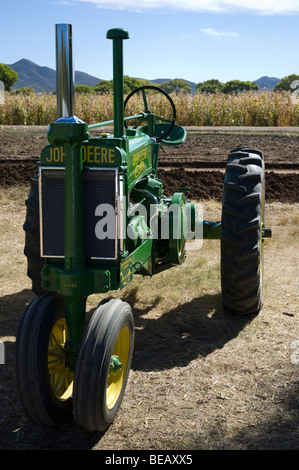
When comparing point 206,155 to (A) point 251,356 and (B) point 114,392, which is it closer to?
(A) point 251,356

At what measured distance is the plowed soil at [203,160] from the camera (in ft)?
32.7

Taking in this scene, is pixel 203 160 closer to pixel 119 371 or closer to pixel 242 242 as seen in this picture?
pixel 242 242

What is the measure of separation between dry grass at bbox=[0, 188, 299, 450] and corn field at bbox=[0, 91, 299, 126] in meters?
14.7

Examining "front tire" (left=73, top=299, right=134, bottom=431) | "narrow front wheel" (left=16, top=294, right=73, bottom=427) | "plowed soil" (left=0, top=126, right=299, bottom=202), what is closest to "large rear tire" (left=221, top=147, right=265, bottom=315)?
"front tire" (left=73, top=299, right=134, bottom=431)

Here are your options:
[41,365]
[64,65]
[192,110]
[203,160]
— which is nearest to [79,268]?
[41,365]

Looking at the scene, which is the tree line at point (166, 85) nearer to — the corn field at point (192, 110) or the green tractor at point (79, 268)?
the corn field at point (192, 110)

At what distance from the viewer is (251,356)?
4289 mm

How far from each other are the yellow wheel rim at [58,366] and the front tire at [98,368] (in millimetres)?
324

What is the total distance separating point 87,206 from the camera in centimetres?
345

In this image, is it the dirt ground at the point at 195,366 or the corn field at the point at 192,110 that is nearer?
the dirt ground at the point at 195,366

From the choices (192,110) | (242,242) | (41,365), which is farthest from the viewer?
(192,110)

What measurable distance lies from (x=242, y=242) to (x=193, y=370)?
115cm

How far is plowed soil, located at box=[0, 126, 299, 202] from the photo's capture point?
9969 mm

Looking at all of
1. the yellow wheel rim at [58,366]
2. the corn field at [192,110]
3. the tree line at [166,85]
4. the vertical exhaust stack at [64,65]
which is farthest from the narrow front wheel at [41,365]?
the tree line at [166,85]
